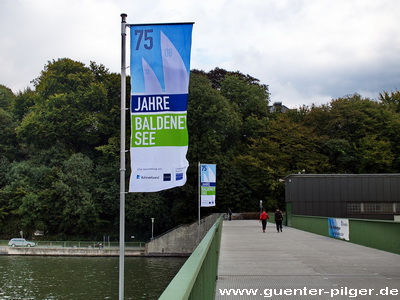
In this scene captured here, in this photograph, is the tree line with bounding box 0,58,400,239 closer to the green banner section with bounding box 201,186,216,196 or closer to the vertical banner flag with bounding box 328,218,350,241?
the green banner section with bounding box 201,186,216,196

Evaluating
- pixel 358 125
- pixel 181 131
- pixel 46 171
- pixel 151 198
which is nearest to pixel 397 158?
pixel 358 125

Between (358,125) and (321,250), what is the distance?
1919 inches

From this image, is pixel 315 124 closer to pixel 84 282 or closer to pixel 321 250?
pixel 84 282

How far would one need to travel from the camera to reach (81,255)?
59062 millimetres

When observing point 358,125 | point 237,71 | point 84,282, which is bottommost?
point 84,282

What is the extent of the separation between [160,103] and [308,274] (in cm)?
621

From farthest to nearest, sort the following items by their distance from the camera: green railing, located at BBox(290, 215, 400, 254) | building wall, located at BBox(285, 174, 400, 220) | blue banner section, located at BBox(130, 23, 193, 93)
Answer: building wall, located at BBox(285, 174, 400, 220)
green railing, located at BBox(290, 215, 400, 254)
blue banner section, located at BBox(130, 23, 193, 93)

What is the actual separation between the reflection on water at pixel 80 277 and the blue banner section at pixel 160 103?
28988 mm

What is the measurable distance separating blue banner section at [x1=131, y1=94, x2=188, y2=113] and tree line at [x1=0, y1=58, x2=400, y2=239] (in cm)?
5089

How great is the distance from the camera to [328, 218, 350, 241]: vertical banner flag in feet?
77.7

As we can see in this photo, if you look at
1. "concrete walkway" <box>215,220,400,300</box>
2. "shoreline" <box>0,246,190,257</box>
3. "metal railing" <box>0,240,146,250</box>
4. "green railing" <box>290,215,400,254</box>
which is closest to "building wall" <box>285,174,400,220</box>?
"green railing" <box>290,215,400,254</box>

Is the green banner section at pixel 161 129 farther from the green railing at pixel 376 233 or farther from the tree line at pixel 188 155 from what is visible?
the tree line at pixel 188 155

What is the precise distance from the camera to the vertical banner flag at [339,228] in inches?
932

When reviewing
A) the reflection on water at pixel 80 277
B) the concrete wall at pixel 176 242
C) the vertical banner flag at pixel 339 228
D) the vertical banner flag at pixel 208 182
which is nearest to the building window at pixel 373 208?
the vertical banner flag at pixel 208 182
